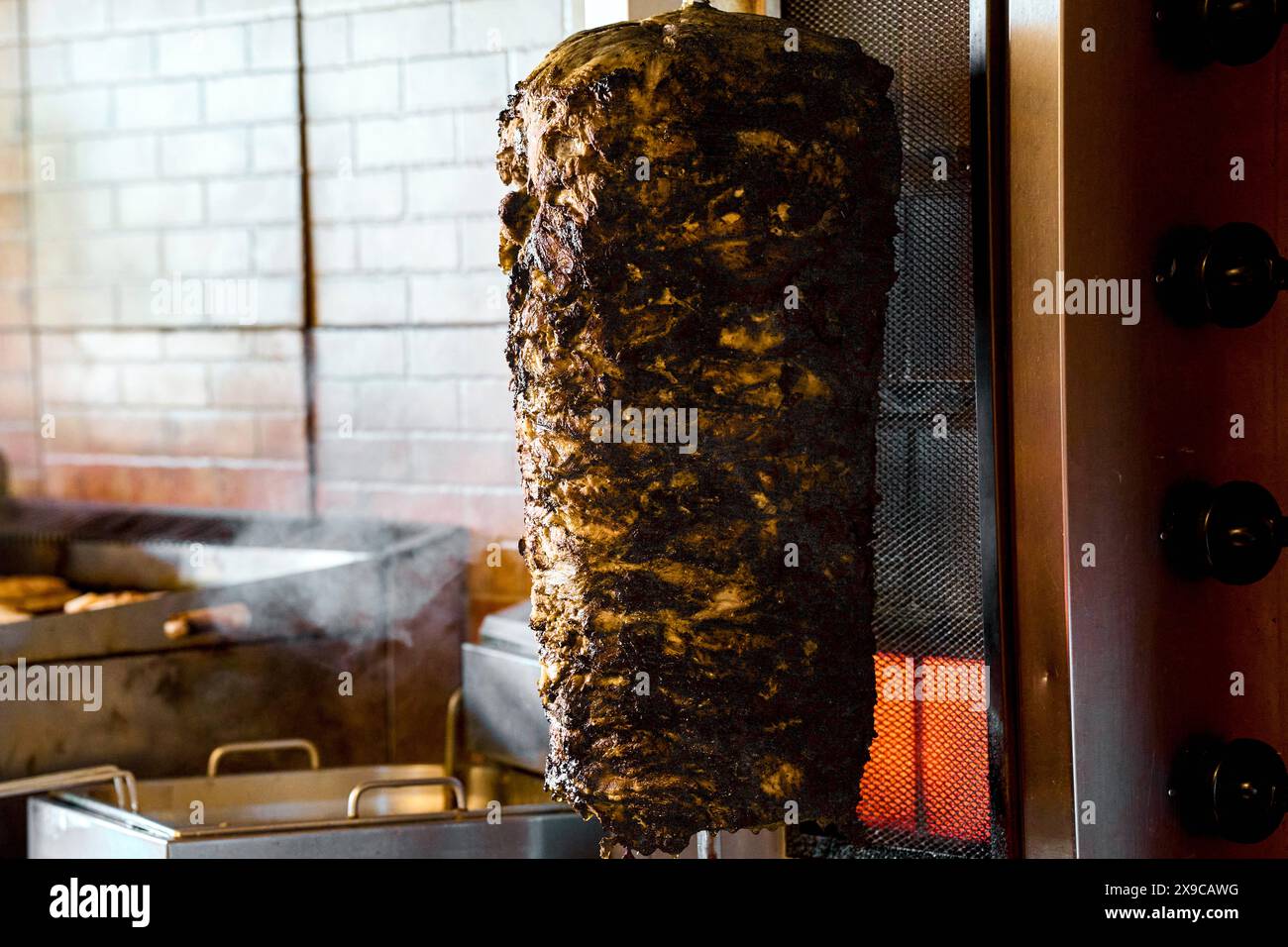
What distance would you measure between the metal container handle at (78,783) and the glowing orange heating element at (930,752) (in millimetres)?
871

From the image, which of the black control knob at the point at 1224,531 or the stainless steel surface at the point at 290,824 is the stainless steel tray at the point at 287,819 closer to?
the stainless steel surface at the point at 290,824

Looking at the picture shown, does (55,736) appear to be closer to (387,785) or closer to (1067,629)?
(387,785)

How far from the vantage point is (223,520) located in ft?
8.09

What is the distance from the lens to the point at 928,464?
104 cm

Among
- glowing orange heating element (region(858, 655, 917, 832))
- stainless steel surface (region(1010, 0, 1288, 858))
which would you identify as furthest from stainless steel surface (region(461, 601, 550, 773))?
stainless steel surface (region(1010, 0, 1288, 858))

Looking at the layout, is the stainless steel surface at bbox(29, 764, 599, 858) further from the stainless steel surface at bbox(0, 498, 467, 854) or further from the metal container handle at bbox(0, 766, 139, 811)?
the stainless steel surface at bbox(0, 498, 467, 854)

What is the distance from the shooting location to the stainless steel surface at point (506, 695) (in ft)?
5.41

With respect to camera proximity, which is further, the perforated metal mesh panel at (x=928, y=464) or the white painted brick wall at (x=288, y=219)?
Answer: the white painted brick wall at (x=288, y=219)

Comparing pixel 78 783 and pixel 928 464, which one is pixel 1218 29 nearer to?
pixel 928 464

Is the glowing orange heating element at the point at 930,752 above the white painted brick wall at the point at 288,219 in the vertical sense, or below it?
below

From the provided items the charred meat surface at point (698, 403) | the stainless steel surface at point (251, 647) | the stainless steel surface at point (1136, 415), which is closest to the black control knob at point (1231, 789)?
the stainless steel surface at point (1136, 415)

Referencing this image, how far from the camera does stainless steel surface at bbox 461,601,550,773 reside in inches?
64.9

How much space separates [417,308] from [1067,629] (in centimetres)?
173
